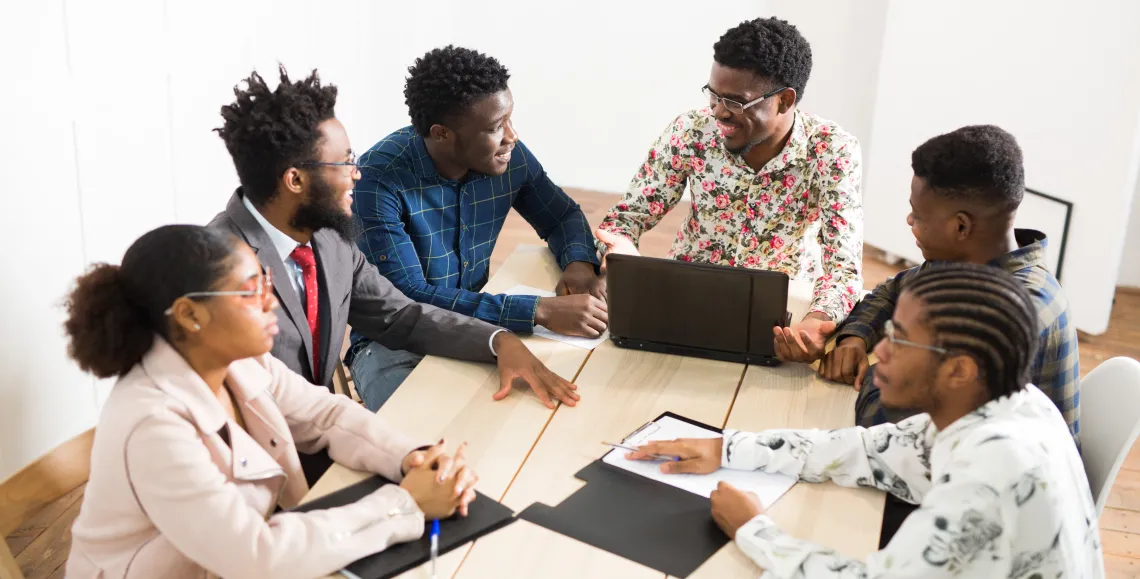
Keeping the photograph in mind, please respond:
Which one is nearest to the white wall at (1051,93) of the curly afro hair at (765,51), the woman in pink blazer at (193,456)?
the curly afro hair at (765,51)

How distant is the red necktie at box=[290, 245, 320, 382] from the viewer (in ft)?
6.36

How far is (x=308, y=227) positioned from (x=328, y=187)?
92mm

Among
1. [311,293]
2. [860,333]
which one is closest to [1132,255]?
[860,333]

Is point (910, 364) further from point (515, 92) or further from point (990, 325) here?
point (515, 92)

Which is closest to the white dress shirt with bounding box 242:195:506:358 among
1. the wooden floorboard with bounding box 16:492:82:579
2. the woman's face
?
the woman's face

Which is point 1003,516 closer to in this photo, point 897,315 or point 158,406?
point 897,315

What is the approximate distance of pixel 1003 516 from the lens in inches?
47.2

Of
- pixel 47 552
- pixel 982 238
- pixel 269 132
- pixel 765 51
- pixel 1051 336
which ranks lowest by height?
pixel 47 552

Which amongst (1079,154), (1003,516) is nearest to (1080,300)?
(1079,154)

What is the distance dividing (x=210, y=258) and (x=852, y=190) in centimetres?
154

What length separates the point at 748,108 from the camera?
2289mm

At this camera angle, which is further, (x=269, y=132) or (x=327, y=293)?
(x=327, y=293)

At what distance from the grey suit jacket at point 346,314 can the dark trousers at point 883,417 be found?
68cm

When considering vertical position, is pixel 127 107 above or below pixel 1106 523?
above
